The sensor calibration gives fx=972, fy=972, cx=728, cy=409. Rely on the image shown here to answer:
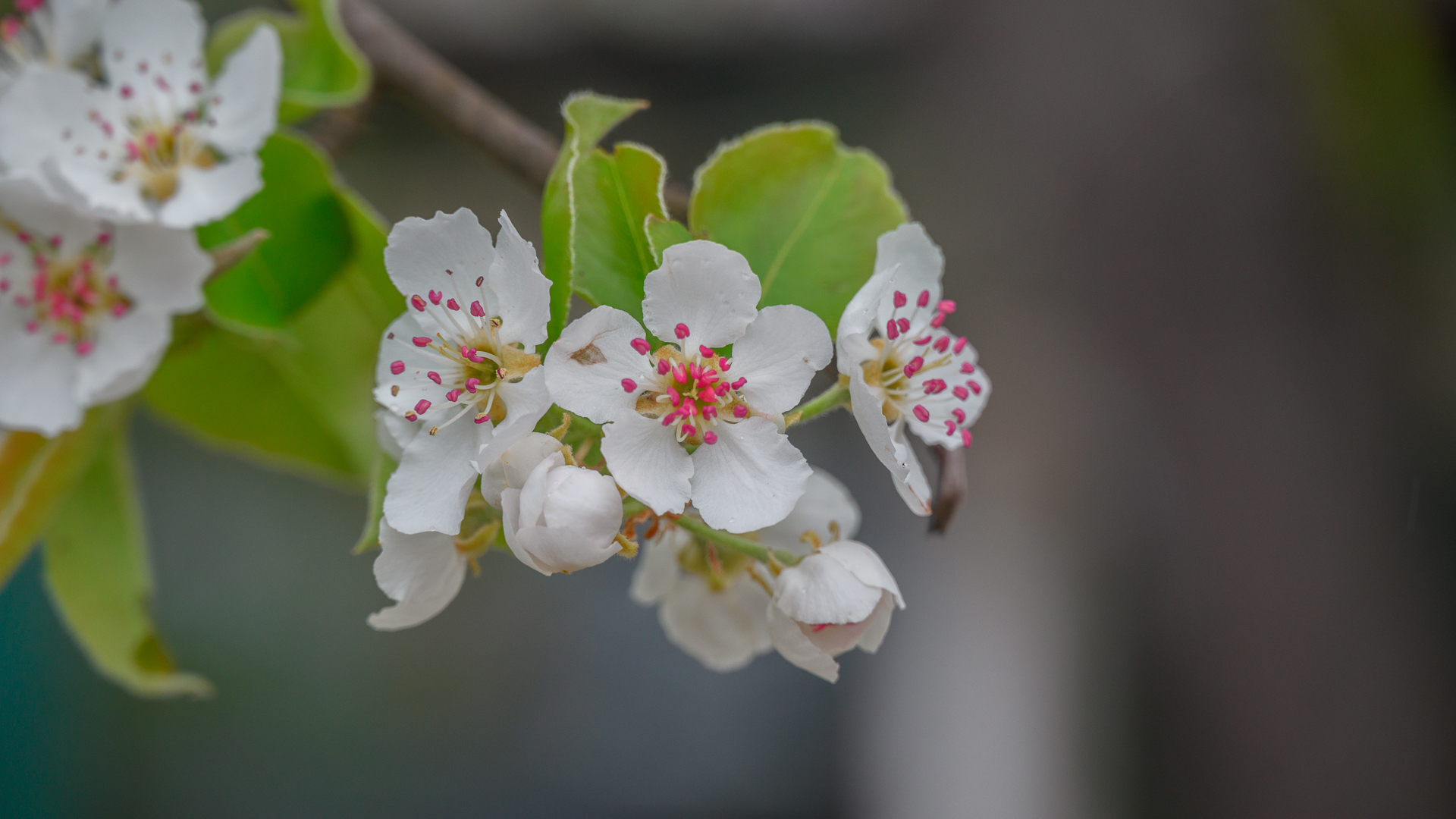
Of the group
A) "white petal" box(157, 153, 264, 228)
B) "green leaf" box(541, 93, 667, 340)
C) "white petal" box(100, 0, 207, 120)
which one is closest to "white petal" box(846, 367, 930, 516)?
"green leaf" box(541, 93, 667, 340)

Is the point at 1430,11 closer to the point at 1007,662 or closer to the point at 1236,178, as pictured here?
the point at 1236,178

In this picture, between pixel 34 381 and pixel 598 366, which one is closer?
pixel 598 366

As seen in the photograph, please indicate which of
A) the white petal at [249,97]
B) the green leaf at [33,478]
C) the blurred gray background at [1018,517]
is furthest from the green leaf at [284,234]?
the blurred gray background at [1018,517]

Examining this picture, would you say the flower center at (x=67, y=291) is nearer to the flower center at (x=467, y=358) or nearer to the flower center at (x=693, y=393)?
the flower center at (x=467, y=358)

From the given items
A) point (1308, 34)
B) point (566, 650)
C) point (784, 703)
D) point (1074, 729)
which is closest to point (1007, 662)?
point (1074, 729)

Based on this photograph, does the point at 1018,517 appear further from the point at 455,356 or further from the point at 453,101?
the point at 455,356

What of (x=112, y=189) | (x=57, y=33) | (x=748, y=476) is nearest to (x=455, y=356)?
(x=748, y=476)
